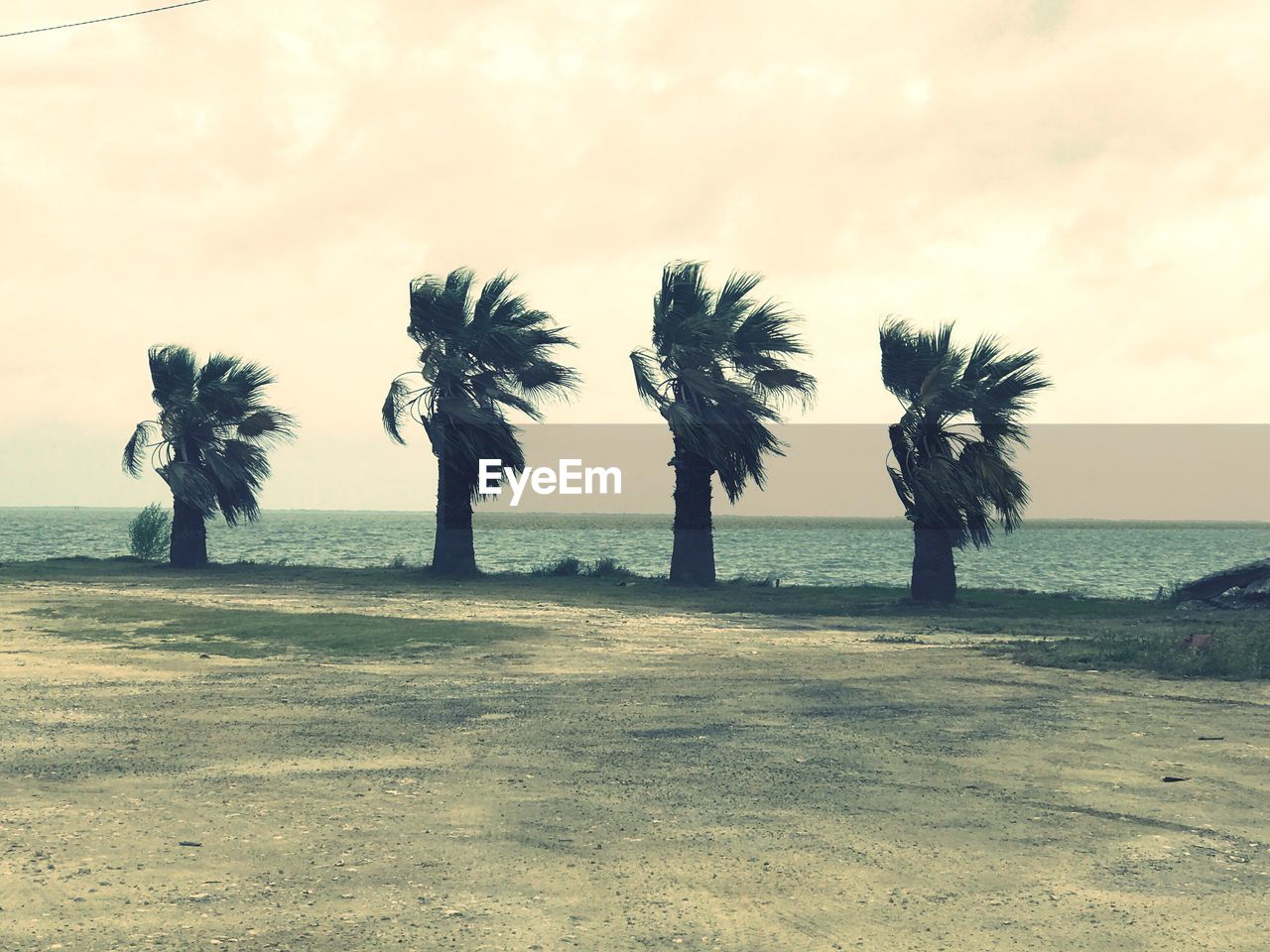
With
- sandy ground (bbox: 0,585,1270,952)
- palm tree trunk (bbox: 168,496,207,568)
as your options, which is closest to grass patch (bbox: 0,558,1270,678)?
palm tree trunk (bbox: 168,496,207,568)

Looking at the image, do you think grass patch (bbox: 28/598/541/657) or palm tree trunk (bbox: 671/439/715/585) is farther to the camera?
palm tree trunk (bbox: 671/439/715/585)

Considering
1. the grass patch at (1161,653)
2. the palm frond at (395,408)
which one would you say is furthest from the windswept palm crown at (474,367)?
the grass patch at (1161,653)

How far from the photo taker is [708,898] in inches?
227

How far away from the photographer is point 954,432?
25266 mm

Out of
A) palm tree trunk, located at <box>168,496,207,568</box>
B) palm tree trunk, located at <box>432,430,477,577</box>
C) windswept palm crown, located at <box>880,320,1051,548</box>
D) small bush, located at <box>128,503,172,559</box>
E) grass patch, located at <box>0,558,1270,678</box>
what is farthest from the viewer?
small bush, located at <box>128,503,172,559</box>

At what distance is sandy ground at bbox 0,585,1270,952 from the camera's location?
543cm

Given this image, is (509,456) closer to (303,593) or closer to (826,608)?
(303,593)

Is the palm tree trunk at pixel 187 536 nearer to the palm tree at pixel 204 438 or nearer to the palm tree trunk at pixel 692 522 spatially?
the palm tree at pixel 204 438

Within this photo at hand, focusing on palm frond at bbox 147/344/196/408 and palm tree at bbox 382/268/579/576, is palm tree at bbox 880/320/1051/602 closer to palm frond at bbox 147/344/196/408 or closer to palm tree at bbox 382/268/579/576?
palm tree at bbox 382/268/579/576

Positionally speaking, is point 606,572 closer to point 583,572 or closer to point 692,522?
point 583,572

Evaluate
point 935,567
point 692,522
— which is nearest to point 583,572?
point 692,522

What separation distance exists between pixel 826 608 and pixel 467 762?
15.8 metres

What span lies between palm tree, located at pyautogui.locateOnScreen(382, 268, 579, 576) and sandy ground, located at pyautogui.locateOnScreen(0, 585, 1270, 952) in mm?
19113

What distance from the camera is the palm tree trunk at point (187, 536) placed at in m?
36.2
